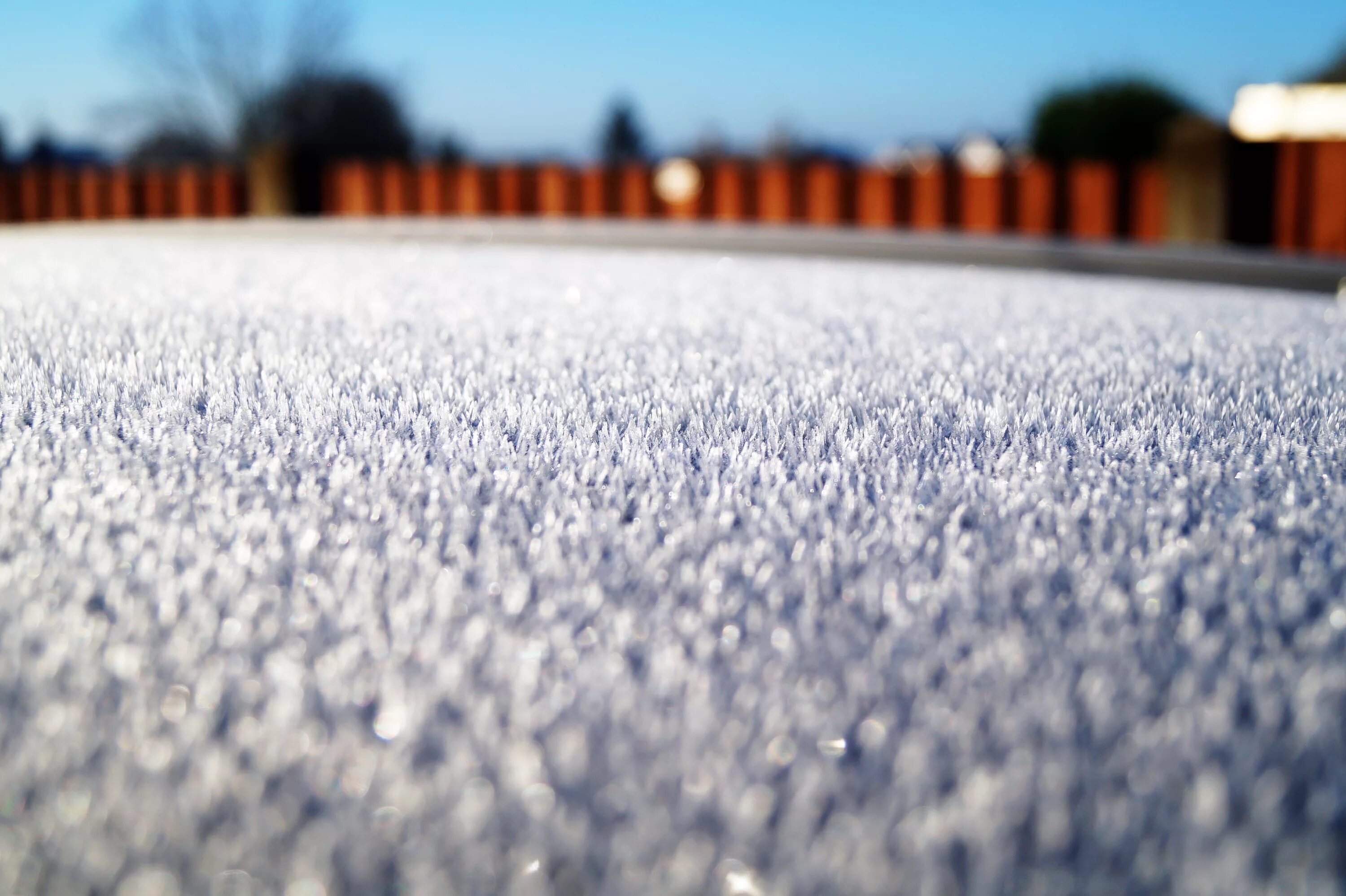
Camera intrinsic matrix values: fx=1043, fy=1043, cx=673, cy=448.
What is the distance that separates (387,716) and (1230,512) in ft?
1.29

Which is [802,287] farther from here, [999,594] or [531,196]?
Answer: [531,196]

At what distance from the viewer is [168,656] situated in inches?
14.5

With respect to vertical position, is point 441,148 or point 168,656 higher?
point 441,148

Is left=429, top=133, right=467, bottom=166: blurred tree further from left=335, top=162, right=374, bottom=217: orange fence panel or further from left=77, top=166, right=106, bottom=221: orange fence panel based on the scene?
left=335, top=162, right=374, bottom=217: orange fence panel

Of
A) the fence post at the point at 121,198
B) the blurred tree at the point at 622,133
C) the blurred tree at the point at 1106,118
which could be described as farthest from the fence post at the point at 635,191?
the blurred tree at the point at 622,133

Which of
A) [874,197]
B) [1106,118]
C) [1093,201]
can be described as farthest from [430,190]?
[1106,118]

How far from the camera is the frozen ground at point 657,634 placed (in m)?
0.30

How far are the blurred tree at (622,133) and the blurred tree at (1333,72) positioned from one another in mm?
33619

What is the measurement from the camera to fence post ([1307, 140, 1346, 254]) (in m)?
4.27

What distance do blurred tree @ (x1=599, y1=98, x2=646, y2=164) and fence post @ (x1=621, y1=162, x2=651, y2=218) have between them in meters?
43.4

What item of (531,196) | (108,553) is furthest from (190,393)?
(531,196)

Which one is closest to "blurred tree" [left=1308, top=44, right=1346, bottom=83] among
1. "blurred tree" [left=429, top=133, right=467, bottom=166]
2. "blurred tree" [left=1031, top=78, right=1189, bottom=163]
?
"blurred tree" [left=1031, top=78, right=1189, bottom=163]

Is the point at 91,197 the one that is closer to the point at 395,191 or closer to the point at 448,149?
the point at 395,191

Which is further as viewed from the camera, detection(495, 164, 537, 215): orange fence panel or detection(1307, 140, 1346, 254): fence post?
detection(495, 164, 537, 215): orange fence panel
